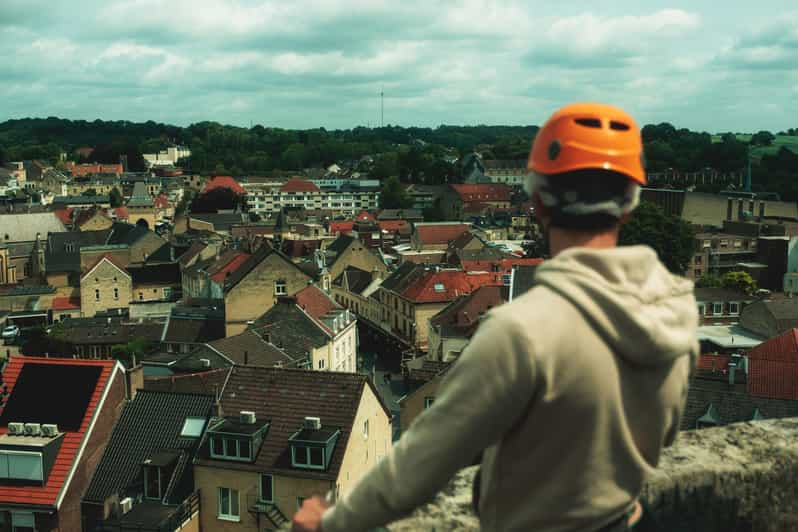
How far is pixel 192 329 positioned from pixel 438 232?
150 feet

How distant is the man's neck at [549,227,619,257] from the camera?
2.79 m

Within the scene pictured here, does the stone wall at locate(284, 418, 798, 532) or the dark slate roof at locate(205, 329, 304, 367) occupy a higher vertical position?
the stone wall at locate(284, 418, 798, 532)

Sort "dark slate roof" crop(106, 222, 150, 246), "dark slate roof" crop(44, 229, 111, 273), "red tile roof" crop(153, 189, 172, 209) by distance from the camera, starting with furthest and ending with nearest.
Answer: "red tile roof" crop(153, 189, 172, 209)
"dark slate roof" crop(106, 222, 150, 246)
"dark slate roof" crop(44, 229, 111, 273)

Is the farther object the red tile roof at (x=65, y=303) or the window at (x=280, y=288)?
the red tile roof at (x=65, y=303)

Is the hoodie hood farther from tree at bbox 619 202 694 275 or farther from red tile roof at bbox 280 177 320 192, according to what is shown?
red tile roof at bbox 280 177 320 192

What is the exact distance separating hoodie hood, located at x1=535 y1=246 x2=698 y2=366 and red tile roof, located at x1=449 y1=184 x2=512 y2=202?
416 feet

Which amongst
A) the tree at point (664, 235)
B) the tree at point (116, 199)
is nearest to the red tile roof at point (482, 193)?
the tree at point (116, 199)

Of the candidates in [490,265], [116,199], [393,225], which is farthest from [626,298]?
[116,199]

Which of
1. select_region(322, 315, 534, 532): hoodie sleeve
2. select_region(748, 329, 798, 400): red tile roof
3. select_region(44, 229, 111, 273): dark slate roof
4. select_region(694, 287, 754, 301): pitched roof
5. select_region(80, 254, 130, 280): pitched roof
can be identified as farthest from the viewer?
select_region(44, 229, 111, 273): dark slate roof

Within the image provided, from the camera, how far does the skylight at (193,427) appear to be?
70.7 feet

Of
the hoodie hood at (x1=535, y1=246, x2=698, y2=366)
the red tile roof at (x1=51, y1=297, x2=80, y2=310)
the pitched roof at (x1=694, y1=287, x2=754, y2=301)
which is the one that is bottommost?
the red tile roof at (x1=51, y1=297, x2=80, y2=310)

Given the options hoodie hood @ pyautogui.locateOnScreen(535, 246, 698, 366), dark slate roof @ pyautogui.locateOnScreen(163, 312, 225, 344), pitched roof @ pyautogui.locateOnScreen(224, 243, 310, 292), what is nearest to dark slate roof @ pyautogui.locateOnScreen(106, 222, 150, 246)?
pitched roof @ pyautogui.locateOnScreen(224, 243, 310, 292)

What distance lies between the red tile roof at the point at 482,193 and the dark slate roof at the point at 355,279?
201 feet

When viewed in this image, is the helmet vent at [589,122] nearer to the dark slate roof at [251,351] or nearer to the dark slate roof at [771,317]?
the dark slate roof at [251,351]
